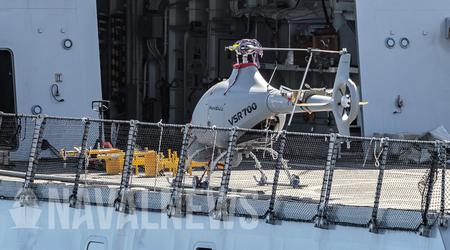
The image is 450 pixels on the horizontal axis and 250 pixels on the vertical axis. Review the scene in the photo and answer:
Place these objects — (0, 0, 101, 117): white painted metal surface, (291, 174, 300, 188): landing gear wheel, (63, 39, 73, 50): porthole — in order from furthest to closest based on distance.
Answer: (63, 39, 73, 50): porthole < (0, 0, 101, 117): white painted metal surface < (291, 174, 300, 188): landing gear wheel

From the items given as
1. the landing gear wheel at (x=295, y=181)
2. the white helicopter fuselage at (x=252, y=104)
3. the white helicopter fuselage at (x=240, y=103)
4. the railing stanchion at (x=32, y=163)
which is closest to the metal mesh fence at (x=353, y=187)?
the landing gear wheel at (x=295, y=181)

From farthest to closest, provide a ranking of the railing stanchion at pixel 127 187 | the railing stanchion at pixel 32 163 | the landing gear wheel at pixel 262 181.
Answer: the landing gear wheel at pixel 262 181, the railing stanchion at pixel 32 163, the railing stanchion at pixel 127 187

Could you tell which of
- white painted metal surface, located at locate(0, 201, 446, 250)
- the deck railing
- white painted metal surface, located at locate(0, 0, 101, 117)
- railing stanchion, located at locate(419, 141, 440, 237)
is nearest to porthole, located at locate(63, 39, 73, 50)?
white painted metal surface, located at locate(0, 0, 101, 117)

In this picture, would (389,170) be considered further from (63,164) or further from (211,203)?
(63,164)

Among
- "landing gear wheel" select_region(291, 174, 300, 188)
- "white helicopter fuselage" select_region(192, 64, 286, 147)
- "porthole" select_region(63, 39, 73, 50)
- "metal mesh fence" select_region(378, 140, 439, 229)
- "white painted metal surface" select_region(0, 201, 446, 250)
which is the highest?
"porthole" select_region(63, 39, 73, 50)

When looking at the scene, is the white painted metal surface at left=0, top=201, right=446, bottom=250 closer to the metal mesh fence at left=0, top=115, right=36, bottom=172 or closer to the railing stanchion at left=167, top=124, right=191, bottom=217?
the railing stanchion at left=167, top=124, right=191, bottom=217

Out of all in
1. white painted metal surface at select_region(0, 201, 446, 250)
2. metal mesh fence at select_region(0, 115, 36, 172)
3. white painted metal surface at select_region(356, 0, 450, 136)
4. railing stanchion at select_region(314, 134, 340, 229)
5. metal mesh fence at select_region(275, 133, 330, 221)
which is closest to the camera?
white painted metal surface at select_region(0, 201, 446, 250)

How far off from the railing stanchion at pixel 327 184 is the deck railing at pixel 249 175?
0.01 metres

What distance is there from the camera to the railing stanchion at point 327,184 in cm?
1451

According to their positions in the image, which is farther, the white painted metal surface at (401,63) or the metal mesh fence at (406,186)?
the white painted metal surface at (401,63)

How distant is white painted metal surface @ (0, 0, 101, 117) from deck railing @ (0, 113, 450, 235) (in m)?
4.18

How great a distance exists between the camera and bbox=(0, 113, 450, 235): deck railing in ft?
47.3

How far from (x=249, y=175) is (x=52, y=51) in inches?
311

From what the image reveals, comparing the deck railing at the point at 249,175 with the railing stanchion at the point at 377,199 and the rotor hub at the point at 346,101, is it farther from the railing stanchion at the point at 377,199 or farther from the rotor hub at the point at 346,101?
the rotor hub at the point at 346,101
